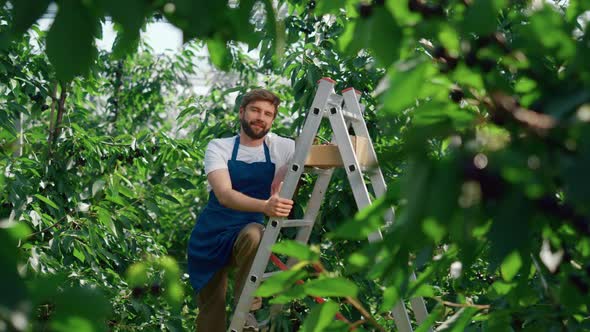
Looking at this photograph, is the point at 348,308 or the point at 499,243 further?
the point at 348,308

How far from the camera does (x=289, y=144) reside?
141 inches

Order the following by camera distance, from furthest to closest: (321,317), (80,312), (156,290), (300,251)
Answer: (156,290)
(321,317)
(300,251)
(80,312)

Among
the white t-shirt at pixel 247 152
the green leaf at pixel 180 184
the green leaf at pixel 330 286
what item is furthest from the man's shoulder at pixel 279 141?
the green leaf at pixel 330 286

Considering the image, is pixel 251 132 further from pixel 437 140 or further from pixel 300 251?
pixel 437 140

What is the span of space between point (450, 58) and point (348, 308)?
2.75 metres

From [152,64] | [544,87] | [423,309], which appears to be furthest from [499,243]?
[152,64]

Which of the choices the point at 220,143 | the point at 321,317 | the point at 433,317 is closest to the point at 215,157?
the point at 220,143

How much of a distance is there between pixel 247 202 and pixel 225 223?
0.98ft

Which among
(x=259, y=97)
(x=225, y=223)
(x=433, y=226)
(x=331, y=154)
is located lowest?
(x=225, y=223)

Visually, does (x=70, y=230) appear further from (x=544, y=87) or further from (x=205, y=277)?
(x=544, y=87)

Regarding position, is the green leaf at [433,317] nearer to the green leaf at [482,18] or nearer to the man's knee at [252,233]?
the green leaf at [482,18]

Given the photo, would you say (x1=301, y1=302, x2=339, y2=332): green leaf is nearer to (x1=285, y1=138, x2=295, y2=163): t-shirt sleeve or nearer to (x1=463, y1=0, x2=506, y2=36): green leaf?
(x1=463, y1=0, x2=506, y2=36): green leaf

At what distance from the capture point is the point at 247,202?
3186 millimetres

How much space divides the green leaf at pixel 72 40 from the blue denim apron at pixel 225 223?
2.70 m
